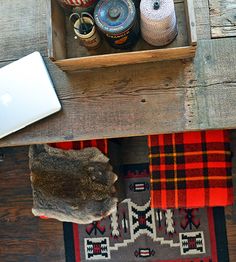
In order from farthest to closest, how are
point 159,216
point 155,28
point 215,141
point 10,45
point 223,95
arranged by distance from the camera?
point 159,216 → point 215,141 → point 10,45 → point 223,95 → point 155,28

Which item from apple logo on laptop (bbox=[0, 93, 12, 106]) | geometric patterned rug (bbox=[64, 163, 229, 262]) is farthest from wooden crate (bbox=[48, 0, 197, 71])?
geometric patterned rug (bbox=[64, 163, 229, 262])

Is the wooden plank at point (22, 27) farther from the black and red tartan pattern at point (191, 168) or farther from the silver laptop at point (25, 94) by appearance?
the black and red tartan pattern at point (191, 168)

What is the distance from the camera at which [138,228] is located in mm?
1916

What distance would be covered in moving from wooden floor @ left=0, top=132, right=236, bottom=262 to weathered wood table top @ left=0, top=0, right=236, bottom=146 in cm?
78

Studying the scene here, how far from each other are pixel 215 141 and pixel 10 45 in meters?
0.79

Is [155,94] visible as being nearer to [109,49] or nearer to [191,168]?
[109,49]

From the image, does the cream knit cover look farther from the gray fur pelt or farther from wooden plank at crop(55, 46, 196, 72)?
the gray fur pelt

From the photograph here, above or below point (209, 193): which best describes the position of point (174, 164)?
above

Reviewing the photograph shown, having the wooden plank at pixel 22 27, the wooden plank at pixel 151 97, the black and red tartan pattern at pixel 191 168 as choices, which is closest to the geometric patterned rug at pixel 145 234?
the black and red tartan pattern at pixel 191 168

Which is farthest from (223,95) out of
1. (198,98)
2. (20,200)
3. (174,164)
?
(20,200)

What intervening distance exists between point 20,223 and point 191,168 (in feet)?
3.23

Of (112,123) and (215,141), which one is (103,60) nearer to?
(112,123)

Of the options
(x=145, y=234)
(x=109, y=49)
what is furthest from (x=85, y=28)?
(x=145, y=234)

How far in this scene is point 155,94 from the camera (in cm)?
116
